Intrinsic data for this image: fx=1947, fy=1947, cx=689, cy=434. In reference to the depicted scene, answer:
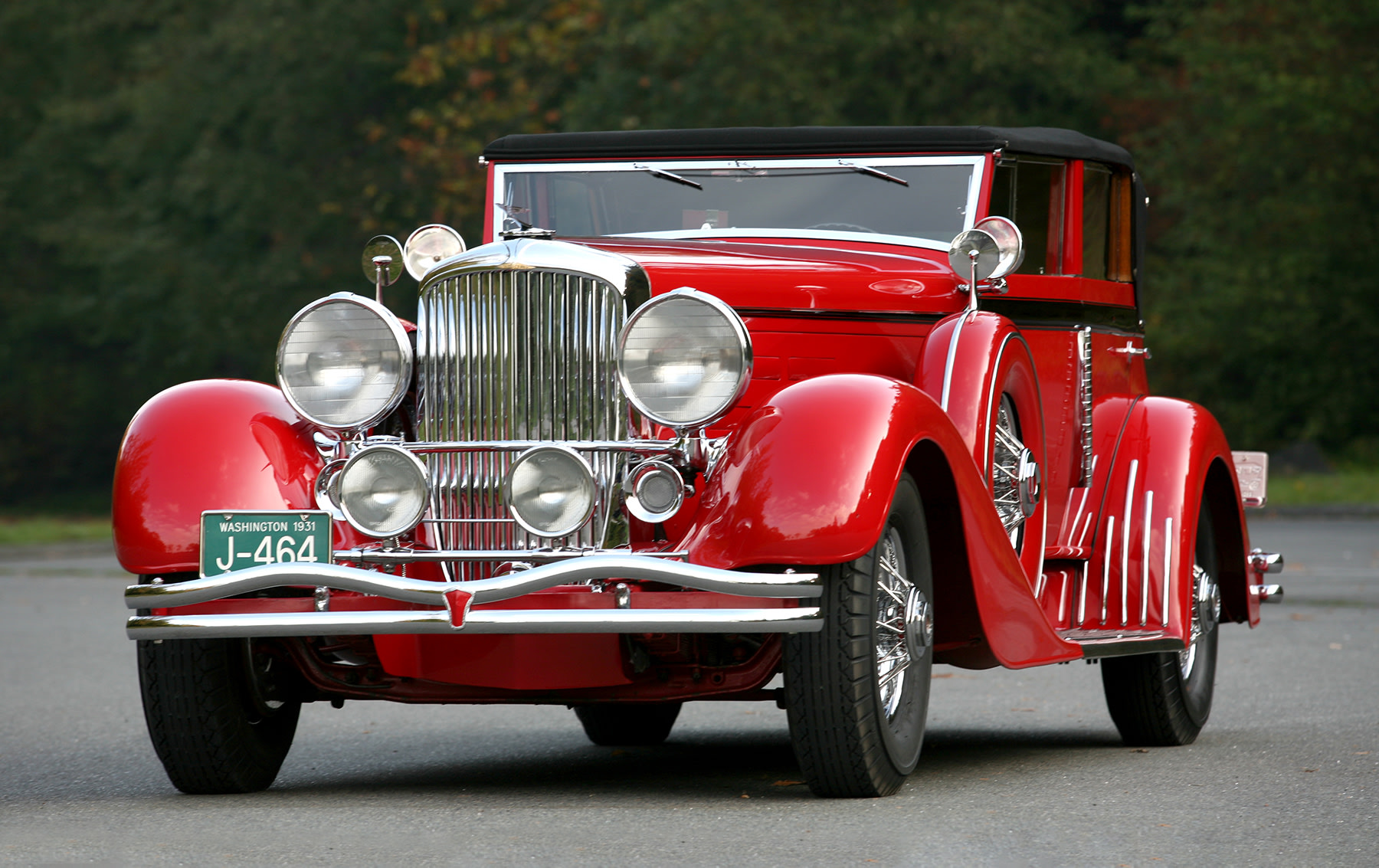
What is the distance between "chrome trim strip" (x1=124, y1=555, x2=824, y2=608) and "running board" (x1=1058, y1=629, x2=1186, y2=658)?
4.80 ft

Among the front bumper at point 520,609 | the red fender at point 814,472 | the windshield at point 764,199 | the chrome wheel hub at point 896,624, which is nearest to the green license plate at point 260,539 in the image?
the front bumper at point 520,609

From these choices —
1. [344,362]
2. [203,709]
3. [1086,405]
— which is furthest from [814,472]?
[1086,405]

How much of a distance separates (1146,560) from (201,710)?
3080 millimetres

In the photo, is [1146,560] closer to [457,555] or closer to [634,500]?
[634,500]

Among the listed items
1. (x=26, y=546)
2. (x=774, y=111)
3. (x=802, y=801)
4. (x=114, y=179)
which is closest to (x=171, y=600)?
(x=802, y=801)

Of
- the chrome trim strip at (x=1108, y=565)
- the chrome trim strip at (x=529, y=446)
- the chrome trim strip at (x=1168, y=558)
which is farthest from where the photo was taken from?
the chrome trim strip at (x=1108, y=565)

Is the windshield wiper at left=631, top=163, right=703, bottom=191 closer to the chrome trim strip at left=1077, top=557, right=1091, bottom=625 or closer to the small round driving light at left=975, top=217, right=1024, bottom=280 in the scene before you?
the small round driving light at left=975, top=217, right=1024, bottom=280

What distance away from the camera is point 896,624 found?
5.11 metres

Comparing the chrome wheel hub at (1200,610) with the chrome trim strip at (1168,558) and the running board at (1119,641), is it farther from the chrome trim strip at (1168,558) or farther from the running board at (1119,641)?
the running board at (1119,641)

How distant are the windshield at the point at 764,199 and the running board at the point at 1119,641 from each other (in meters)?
1.32

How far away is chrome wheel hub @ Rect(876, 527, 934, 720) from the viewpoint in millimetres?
5012

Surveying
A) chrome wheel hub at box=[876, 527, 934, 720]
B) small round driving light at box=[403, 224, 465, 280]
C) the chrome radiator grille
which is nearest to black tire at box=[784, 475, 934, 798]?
chrome wheel hub at box=[876, 527, 934, 720]

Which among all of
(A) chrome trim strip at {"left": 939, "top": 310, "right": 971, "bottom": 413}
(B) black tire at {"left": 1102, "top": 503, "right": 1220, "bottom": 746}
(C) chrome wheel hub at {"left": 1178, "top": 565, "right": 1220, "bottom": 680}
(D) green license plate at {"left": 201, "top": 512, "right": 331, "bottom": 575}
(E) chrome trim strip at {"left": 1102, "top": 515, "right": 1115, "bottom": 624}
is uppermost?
(A) chrome trim strip at {"left": 939, "top": 310, "right": 971, "bottom": 413}

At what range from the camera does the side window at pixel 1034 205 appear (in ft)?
21.6
